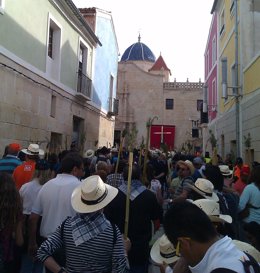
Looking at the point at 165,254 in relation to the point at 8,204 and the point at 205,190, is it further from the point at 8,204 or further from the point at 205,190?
the point at 205,190

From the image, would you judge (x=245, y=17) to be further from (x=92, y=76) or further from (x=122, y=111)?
(x=122, y=111)

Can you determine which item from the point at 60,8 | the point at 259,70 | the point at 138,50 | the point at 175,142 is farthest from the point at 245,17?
the point at 138,50

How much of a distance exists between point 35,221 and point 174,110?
38.0m

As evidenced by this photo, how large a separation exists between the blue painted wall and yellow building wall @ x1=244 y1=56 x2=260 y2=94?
8187 mm

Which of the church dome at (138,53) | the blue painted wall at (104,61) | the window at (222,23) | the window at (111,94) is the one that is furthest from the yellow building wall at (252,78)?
the church dome at (138,53)

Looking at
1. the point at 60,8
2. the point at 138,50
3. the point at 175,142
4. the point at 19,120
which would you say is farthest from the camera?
the point at 138,50

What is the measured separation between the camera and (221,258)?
1.72 metres

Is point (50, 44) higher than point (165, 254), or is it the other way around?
point (50, 44)

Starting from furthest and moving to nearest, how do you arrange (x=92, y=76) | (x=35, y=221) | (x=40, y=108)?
(x=92, y=76) < (x=40, y=108) < (x=35, y=221)

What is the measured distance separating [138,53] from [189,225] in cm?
4929

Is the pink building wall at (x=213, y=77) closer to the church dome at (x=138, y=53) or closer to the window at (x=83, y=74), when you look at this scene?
the window at (x=83, y=74)

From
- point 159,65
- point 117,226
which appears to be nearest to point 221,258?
point 117,226

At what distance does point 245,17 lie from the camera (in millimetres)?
13297

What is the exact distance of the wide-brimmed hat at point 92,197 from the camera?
280cm
